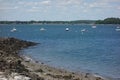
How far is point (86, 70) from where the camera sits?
3638 cm

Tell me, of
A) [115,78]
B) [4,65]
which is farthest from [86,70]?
[4,65]

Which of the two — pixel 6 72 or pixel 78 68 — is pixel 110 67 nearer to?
pixel 78 68

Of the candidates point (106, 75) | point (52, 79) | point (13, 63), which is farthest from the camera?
point (106, 75)

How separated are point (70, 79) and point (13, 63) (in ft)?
16.7

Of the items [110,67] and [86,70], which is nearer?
[86,70]

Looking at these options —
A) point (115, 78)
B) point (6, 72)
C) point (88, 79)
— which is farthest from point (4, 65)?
point (115, 78)

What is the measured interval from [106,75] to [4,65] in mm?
11059

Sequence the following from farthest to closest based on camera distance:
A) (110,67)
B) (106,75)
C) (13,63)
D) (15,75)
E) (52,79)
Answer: (110,67) → (106,75) → (13,63) → (52,79) → (15,75)

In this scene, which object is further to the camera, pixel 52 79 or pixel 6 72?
pixel 52 79

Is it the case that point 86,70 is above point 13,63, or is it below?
below

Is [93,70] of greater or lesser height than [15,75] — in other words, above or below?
Result: below

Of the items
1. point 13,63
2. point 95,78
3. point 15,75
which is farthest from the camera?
point 95,78

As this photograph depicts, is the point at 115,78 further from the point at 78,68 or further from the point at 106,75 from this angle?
the point at 78,68

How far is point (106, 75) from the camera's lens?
109ft
